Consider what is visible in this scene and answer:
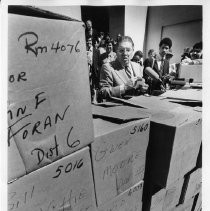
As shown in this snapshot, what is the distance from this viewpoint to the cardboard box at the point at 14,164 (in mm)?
428

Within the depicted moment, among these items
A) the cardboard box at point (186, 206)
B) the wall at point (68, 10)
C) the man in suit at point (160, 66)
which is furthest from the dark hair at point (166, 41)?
the cardboard box at point (186, 206)

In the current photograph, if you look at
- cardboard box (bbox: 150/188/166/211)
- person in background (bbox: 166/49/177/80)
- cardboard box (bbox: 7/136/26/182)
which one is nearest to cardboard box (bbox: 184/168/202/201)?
cardboard box (bbox: 150/188/166/211)

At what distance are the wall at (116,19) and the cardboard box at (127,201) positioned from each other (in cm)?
55

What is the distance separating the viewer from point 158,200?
0.83 metres

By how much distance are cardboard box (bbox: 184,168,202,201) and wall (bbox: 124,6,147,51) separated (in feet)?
1.88

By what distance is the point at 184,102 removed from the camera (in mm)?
938

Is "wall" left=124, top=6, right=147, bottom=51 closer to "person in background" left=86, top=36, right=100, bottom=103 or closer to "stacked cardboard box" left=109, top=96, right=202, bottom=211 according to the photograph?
"person in background" left=86, top=36, right=100, bottom=103

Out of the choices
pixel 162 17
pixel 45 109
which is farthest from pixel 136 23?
pixel 45 109

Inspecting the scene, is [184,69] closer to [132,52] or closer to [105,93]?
[132,52]

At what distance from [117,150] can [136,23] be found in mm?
512

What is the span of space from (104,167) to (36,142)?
23 centimetres

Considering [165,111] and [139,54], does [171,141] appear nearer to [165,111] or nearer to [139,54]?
[165,111]

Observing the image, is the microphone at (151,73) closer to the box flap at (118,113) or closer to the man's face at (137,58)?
the man's face at (137,58)

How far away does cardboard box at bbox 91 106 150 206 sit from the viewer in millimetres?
604
